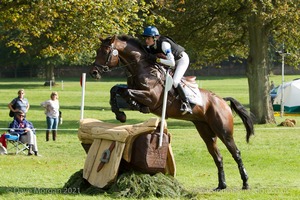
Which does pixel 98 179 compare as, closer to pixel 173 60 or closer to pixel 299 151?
pixel 173 60

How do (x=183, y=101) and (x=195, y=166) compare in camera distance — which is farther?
(x=195, y=166)

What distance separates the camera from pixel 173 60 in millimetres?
11961

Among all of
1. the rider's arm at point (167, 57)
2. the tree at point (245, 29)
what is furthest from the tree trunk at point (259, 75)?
the rider's arm at point (167, 57)

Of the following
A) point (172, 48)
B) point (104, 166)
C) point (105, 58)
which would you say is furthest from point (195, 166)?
point (105, 58)

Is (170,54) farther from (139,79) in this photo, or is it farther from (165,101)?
(165,101)

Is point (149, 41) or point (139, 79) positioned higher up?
point (149, 41)

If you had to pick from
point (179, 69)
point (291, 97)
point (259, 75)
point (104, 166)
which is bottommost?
point (291, 97)

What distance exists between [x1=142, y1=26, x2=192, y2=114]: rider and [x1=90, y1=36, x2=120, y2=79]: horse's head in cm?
59

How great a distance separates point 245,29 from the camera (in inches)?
1336


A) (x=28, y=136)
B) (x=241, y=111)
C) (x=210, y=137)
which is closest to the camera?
(x=210, y=137)

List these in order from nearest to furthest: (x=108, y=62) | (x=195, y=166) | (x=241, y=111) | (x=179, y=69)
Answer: (x=108, y=62) → (x=179, y=69) → (x=241, y=111) → (x=195, y=166)

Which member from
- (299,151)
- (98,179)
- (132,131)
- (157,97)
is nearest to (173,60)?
(157,97)

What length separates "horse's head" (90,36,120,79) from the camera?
11633mm

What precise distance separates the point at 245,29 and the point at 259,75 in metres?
2.29
